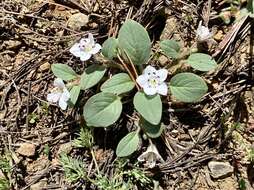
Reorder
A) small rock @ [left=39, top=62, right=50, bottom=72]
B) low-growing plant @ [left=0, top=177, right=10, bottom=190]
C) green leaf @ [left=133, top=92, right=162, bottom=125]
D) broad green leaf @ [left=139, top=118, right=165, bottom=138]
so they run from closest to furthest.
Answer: green leaf @ [left=133, top=92, right=162, bottom=125] < broad green leaf @ [left=139, top=118, right=165, bottom=138] < low-growing plant @ [left=0, top=177, right=10, bottom=190] < small rock @ [left=39, top=62, right=50, bottom=72]

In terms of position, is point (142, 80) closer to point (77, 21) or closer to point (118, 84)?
point (118, 84)

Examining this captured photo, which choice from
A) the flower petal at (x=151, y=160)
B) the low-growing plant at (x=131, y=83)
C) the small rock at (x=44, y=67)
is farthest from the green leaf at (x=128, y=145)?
the small rock at (x=44, y=67)

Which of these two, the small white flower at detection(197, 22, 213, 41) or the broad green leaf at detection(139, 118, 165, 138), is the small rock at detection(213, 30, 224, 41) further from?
the broad green leaf at detection(139, 118, 165, 138)

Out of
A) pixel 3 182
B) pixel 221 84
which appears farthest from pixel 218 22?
pixel 3 182

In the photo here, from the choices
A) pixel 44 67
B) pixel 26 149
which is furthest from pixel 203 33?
pixel 26 149

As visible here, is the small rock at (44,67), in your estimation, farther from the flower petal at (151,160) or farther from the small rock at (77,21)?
the flower petal at (151,160)

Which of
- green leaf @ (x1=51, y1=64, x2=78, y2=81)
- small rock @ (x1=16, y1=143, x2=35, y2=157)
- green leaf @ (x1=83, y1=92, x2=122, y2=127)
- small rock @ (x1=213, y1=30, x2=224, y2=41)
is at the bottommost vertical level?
small rock @ (x1=16, y1=143, x2=35, y2=157)

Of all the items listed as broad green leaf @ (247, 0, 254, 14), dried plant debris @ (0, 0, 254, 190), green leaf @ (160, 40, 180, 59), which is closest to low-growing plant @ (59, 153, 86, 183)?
dried plant debris @ (0, 0, 254, 190)

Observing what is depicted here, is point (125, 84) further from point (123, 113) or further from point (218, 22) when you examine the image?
point (218, 22)
